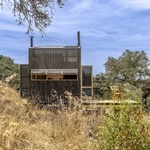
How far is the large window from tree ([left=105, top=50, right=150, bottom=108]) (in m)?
13.7

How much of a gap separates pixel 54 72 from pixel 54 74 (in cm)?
12

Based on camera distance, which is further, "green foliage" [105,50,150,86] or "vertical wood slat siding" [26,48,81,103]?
"green foliage" [105,50,150,86]

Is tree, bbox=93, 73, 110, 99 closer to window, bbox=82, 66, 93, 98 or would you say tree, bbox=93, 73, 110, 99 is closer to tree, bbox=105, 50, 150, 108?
tree, bbox=105, 50, 150, 108

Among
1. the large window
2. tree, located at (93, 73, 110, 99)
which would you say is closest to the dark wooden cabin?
the large window

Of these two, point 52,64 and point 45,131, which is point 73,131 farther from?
point 52,64

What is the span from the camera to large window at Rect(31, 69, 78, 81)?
1633 cm

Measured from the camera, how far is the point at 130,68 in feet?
98.3

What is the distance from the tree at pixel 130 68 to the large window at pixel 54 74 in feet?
45.1

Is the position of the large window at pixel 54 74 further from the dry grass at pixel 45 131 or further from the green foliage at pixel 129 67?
the green foliage at pixel 129 67

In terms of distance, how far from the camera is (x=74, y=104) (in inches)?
234

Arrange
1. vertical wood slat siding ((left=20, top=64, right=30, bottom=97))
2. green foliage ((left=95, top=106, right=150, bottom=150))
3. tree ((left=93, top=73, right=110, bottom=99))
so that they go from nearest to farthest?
green foliage ((left=95, top=106, right=150, bottom=150)) < vertical wood slat siding ((left=20, top=64, right=30, bottom=97)) < tree ((left=93, top=73, right=110, bottom=99))

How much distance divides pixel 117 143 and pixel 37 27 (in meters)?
5.94

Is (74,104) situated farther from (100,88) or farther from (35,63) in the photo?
(100,88)

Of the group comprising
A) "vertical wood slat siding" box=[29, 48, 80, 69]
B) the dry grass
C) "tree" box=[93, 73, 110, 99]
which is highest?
"vertical wood slat siding" box=[29, 48, 80, 69]
